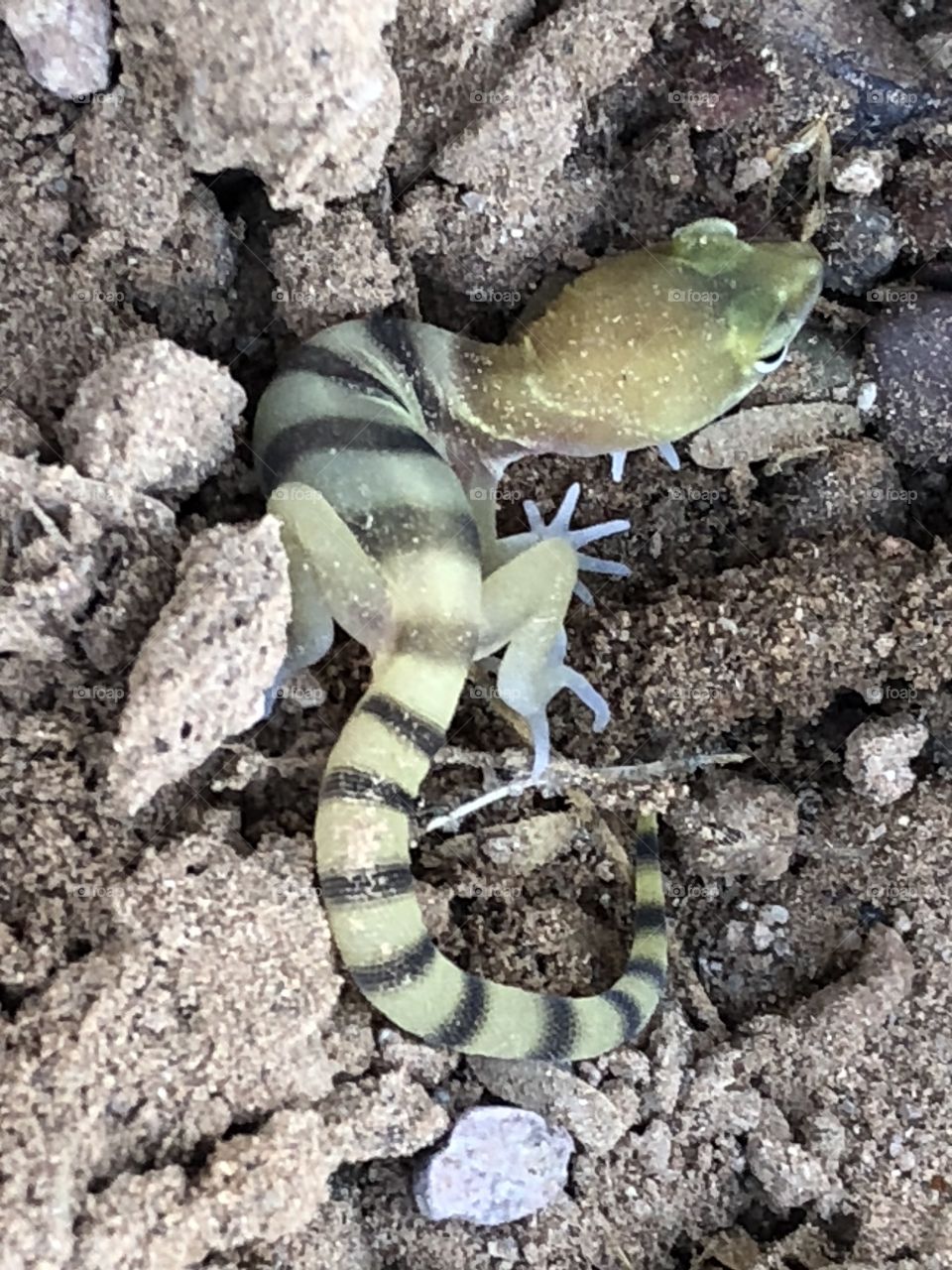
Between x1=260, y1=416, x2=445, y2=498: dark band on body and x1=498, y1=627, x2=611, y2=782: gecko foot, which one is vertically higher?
x1=260, y1=416, x2=445, y2=498: dark band on body

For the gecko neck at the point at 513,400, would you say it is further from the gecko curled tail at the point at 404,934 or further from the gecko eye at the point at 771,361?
the gecko curled tail at the point at 404,934

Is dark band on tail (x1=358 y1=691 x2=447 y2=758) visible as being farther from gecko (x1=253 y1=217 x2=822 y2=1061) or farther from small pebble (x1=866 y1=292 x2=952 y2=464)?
small pebble (x1=866 y1=292 x2=952 y2=464)

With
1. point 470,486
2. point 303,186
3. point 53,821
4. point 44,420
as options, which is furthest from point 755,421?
point 53,821

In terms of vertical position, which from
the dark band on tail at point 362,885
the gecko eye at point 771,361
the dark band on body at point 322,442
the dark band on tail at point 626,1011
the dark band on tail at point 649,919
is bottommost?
the dark band on tail at point 626,1011

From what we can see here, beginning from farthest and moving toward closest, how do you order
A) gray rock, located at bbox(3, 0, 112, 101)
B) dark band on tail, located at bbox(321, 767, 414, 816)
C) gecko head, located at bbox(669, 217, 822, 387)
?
gecko head, located at bbox(669, 217, 822, 387) < dark band on tail, located at bbox(321, 767, 414, 816) < gray rock, located at bbox(3, 0, 112, 101)

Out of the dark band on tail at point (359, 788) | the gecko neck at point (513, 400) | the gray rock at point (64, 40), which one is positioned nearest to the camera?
the gray rock at point (64, 40)

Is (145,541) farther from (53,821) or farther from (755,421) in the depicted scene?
(755,421)

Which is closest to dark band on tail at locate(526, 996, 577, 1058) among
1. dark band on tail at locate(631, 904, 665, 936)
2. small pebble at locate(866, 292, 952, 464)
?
dark band on tail at locate(631, 904, 665, 936)

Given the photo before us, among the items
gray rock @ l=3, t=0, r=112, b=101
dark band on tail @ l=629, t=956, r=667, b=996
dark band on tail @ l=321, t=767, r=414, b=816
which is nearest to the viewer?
gray rock @ l=3, t=0, r=112, b=101

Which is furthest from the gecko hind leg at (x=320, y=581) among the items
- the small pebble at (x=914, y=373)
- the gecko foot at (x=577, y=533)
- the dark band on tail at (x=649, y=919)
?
the small pebble at (x=914, y=373)
